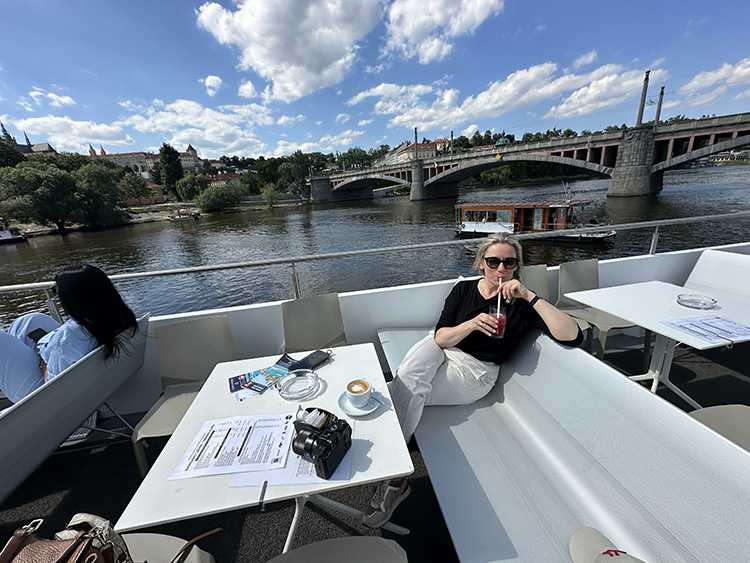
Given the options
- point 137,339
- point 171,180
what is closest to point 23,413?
point 137,339

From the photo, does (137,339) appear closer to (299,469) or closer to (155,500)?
(155,500)

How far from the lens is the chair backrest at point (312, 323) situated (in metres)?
2.41

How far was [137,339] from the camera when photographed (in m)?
Result: 2.18

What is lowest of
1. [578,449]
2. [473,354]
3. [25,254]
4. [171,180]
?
[25,254]

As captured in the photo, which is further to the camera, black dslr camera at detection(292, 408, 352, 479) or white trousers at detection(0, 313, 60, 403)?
white trousers at detection(0, 313, 60, 403)

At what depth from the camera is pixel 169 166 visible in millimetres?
56969

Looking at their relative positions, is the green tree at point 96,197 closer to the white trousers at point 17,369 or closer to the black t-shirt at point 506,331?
the white trousers at point 17,369

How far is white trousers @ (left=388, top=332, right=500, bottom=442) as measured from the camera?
1.64 metres

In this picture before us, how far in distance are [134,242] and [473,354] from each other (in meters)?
27.7

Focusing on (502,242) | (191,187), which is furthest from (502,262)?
(191,187)

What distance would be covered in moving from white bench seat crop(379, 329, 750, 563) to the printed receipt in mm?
680

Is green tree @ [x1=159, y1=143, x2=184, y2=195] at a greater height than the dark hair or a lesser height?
greater

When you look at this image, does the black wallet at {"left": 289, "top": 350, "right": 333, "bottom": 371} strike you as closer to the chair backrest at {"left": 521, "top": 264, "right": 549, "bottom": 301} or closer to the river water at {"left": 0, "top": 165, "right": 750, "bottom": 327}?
the chair backrest at {"left": 521, "top": 264, "right": 549, "bottom": 301}

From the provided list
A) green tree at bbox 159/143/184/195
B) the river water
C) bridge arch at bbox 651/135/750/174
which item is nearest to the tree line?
green tree at bbox 159/143/184/195
